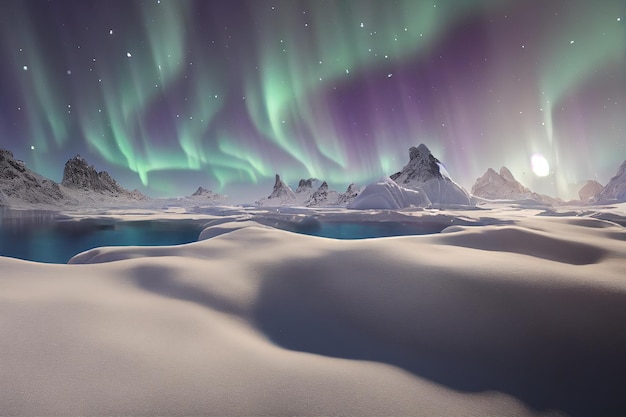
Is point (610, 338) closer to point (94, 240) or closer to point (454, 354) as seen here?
point (454, 354)

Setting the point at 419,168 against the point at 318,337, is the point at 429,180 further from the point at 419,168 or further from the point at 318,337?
A: the point at 318,337

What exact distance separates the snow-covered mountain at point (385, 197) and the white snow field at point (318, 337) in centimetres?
5888

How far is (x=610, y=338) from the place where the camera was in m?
3.26

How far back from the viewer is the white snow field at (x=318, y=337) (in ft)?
8.09

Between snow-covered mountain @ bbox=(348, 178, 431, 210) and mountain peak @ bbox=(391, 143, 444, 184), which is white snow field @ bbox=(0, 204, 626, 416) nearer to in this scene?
snow-covered mountain @ bbox=(348, 178, 431, 210)

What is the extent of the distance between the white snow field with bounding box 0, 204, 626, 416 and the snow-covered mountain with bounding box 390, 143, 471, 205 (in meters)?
75.4

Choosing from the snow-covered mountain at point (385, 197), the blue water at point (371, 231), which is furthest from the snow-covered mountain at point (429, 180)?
the blue water at point (371, 231)

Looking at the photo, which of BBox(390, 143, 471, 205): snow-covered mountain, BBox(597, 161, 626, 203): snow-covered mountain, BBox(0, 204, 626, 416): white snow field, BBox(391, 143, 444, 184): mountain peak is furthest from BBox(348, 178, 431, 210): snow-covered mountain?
BBox(597, 161, 626, 203): snow-covered mountain

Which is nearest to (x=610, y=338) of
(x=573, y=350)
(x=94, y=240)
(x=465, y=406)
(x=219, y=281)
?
(x=573, y=350)

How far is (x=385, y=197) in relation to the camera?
63812 mm

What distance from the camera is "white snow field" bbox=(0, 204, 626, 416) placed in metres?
2.46

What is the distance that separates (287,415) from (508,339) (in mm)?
2826

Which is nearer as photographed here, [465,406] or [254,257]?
[465,406]

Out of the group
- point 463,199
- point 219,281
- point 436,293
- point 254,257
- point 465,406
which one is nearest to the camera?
point 465,406
